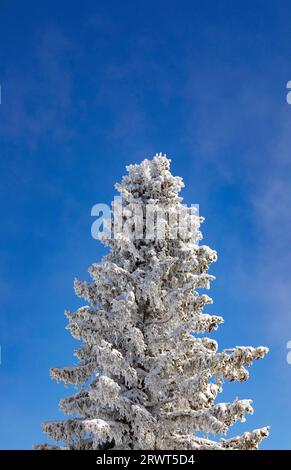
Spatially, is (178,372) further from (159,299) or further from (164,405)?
(159,299)

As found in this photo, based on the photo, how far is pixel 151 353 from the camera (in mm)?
18688

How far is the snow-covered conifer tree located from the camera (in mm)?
16547

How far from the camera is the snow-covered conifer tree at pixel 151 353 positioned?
651 inches

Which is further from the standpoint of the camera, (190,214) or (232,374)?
(190,214)

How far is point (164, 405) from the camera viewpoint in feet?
58.6

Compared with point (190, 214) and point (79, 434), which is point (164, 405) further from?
point (190, 214)

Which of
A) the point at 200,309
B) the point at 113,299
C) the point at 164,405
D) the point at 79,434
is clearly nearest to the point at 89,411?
the point at 79,434

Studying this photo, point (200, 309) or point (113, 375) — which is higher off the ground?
point (200, 309)
